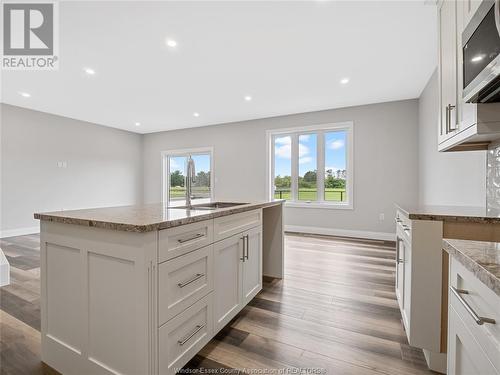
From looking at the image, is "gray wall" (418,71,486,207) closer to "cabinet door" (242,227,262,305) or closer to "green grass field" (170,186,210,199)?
"cabinet door" (242,227,262,305)

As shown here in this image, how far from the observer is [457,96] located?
1.37 meters

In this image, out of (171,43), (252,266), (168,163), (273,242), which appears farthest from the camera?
A: (168,163)

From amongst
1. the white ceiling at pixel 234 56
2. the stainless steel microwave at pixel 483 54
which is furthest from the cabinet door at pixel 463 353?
the white ceiling at pixel 234 56

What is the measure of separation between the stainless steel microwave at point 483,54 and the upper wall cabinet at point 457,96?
21 mm

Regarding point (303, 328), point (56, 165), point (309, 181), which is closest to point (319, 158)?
point (309, 181)

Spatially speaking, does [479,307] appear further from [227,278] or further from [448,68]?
[448,68]

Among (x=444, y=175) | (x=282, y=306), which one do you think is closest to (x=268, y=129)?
(x=444, y=175)

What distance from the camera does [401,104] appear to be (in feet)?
14.4

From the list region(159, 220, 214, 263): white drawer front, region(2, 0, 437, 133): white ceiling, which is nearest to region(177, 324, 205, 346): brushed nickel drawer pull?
region(159, 220, 214, 263): white drawer front

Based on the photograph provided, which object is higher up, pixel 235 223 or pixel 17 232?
pixel 235 223

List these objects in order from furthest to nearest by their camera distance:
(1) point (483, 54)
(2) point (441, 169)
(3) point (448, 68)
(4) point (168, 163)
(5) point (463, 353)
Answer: (4) point (168, 163), (2) point (441, 169), (3) point (448, 68), (1) point (483, 54), (5) point (463, 353)

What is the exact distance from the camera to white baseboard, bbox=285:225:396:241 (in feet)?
14.7

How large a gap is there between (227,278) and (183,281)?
482 mm

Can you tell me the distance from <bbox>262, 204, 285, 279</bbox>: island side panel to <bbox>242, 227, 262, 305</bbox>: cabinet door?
527mm
